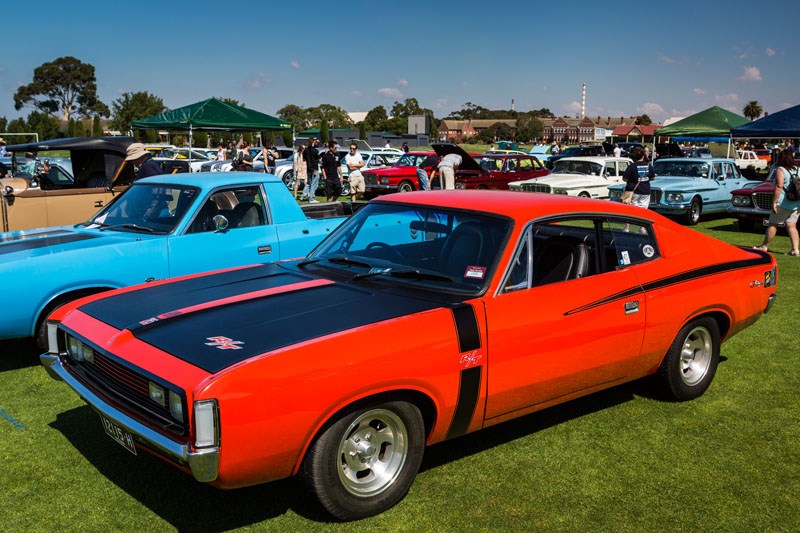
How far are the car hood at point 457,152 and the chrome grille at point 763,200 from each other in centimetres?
686

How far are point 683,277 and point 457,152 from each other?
13.8 meters

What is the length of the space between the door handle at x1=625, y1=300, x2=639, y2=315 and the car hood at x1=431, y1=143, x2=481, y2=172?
13.5 m

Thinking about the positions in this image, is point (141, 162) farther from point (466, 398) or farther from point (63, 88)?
point (63, 88)

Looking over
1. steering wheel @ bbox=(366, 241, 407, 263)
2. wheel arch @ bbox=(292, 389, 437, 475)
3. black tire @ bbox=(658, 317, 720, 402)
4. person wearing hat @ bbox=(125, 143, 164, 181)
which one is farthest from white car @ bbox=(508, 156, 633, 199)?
wheel arch @ bbox=(292, 389, 437, 475)

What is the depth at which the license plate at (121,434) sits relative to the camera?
342cm

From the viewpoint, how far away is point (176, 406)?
3125 millimetres

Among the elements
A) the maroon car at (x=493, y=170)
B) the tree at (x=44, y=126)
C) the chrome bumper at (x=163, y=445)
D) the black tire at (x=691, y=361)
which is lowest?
the black tire at (x=691, y=361)

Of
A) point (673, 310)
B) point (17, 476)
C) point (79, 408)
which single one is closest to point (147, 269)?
point (79, 408)

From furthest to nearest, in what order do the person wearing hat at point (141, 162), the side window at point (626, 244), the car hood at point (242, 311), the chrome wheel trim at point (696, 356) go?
the person wearing hat at point (141, 162) < the chrome wheel trim at point (696, 356) < the side window at point (626, 244) < the car hood at point (242, 311)

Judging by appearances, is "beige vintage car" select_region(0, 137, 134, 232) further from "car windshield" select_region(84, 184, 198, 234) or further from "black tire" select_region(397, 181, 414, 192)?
"black tire" select_region(397, 181, 414, 192)

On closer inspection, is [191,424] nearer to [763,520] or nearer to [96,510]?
[96,510]

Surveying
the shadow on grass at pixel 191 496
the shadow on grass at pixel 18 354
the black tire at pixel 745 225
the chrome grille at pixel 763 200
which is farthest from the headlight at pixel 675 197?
the shadow on grass at pixel 191 496

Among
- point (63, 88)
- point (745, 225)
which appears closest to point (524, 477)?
point (745, 225)

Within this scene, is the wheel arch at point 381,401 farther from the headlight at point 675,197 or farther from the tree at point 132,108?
the tree at point 132,108
